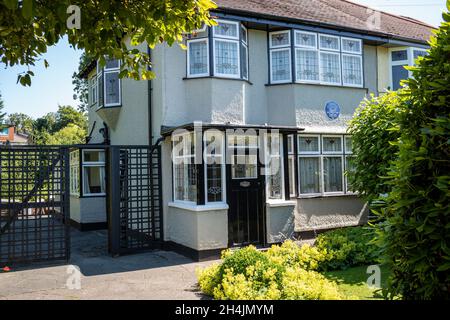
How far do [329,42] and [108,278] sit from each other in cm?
930

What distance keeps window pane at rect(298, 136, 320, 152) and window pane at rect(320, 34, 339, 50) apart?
111 inches

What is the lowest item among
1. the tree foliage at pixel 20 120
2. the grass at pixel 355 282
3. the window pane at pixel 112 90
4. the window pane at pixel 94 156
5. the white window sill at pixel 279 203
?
the grass at pixel 355 282

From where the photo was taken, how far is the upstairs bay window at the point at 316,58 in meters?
11.9

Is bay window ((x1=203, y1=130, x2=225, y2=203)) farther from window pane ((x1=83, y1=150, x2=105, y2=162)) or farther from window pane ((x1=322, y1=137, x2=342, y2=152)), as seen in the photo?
window pane ((x1=83, y1=150, x2=105, y2=162))

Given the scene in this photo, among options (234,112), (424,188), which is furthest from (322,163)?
(424,188)

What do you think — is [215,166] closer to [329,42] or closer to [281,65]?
[281,65]

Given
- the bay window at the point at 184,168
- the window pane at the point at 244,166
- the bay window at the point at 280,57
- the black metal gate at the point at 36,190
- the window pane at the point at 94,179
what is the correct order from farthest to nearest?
the window pane at the point at 94,179 → the bay window at the point at 280,57 → the window pane at the point at 244,166 → the bay window at the point at 184,168 → the black metal gate at the point at 36,190

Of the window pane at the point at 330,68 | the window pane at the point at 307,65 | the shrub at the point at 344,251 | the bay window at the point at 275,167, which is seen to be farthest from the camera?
the window pane at the point at 330,68

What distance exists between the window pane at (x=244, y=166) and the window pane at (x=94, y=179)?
23.6ft

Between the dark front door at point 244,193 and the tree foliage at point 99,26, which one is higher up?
the tree foliage at point 99,26

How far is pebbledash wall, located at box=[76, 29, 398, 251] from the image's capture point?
33.1 feet

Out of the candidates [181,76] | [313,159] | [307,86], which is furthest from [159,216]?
[307,86]

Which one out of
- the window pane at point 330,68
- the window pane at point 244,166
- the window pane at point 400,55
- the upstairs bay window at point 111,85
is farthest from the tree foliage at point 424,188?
the window pane at point 400,55

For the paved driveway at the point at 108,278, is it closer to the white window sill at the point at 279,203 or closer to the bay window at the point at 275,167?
the white window sill at the point at 279,203
